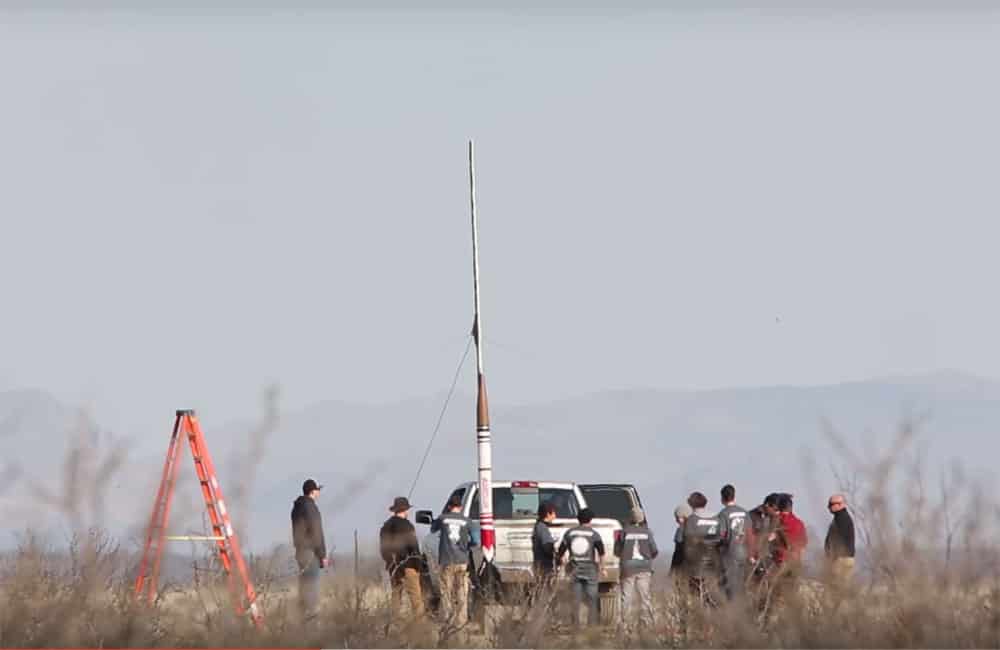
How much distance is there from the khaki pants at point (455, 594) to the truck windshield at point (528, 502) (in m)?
3.44

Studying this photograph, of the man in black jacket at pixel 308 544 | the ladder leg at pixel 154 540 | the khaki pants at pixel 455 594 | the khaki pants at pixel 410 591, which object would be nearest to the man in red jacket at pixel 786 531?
the khaki pants at pixel 455 594

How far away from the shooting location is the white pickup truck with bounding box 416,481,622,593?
27797 millimetres

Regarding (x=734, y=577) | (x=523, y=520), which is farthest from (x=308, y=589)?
(x=523, y=520)

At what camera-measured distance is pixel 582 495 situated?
29.7m

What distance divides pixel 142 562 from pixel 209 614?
1380 millimetres

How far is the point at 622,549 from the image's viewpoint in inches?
1054

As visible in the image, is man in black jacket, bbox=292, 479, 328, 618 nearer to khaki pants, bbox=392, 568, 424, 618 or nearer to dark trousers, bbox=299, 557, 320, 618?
dark trousers, bbox=299, 557, 320, 618

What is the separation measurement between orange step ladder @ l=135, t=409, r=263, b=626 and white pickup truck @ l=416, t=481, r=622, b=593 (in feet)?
9.59

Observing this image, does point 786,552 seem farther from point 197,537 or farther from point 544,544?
point 197,537

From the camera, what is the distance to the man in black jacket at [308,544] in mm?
21500

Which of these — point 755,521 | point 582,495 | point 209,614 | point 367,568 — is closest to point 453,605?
point 367,568

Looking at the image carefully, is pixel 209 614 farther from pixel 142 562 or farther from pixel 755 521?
pixel 755 521

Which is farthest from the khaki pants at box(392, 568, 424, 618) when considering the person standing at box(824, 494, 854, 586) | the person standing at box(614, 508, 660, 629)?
the person standing at box(824, 494, 854, 586)

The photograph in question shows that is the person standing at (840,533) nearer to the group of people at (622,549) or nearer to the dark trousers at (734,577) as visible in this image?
the group of people at (622,549)
